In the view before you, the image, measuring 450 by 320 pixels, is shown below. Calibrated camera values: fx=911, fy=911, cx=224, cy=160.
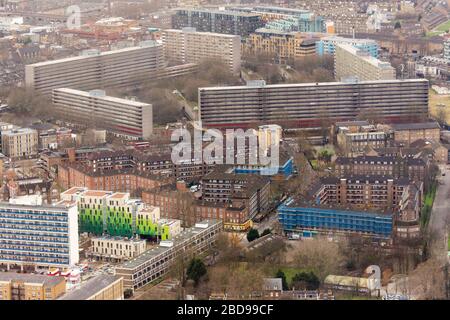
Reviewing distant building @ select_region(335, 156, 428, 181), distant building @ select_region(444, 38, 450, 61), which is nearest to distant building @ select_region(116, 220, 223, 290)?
distant building @ select_region(335, 156, 428, 181)

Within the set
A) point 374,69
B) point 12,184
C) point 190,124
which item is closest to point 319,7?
point 374,69

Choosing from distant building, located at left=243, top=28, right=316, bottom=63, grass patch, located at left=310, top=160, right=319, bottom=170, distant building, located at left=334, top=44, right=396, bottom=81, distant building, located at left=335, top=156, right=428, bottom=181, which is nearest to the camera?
distant building, located at left=335, top=156, right=428, bottom=181

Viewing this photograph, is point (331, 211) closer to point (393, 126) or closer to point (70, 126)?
point (393, 126)

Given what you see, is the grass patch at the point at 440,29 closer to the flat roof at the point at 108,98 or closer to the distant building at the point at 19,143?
the flat roof at the point at 108,98

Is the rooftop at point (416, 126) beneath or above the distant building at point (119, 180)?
above

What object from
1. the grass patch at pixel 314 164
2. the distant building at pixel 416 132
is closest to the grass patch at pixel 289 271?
the grass patch at pixel 314 164

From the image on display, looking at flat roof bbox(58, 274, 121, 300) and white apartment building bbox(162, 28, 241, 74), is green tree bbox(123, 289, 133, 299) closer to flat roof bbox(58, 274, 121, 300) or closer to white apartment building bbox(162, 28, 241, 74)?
flat roof bbox(58, 274, 121, 300)
